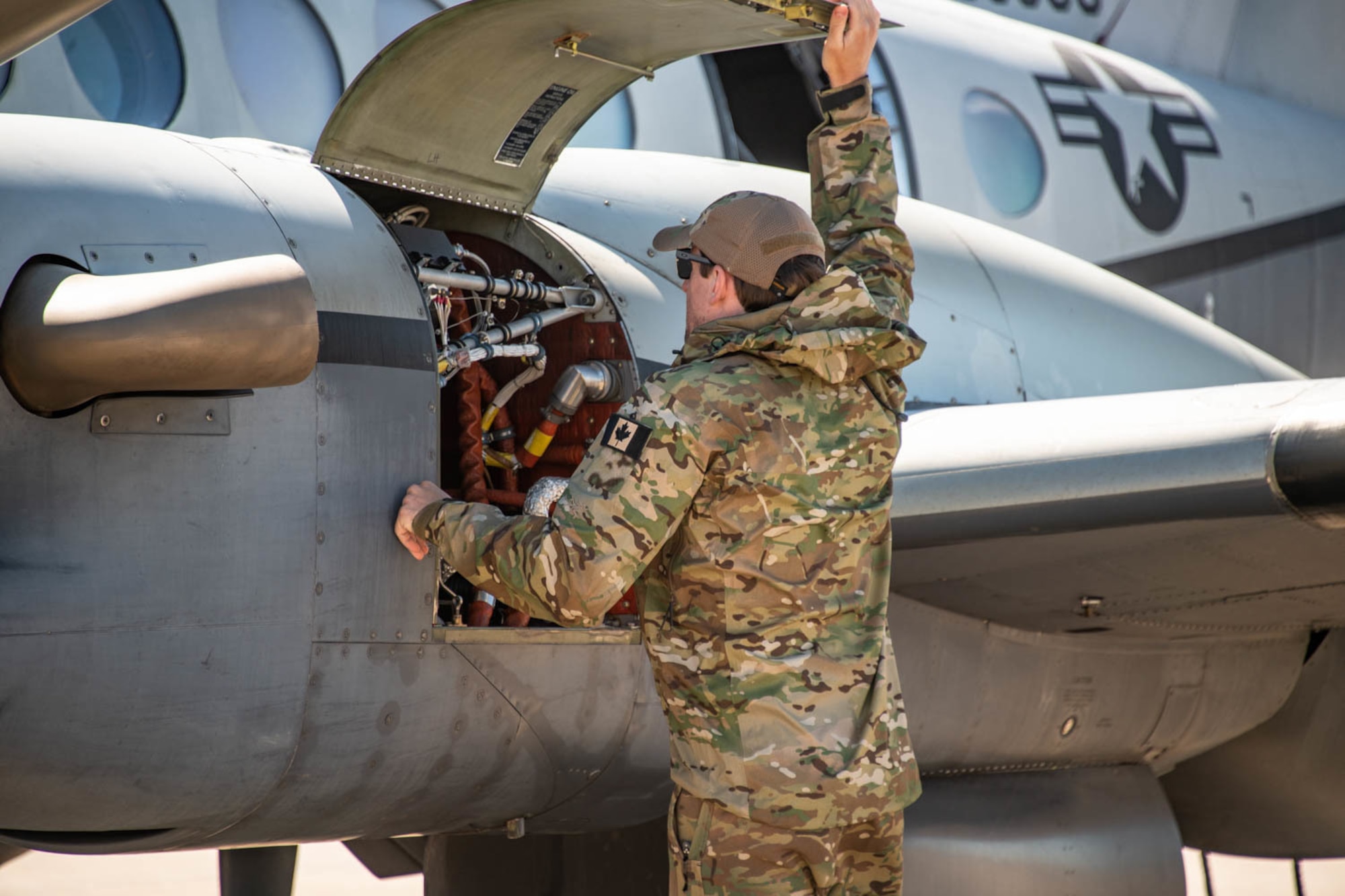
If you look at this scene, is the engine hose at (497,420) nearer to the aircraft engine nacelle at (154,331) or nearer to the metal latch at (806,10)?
the aircraft engine nacelle at (154,331)

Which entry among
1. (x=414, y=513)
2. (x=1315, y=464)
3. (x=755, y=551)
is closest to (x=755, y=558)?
(x=755, y=551)

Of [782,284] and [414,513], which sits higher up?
[782,284]

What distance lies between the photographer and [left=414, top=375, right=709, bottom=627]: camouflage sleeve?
2715 millimetres

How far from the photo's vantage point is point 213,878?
432 inches

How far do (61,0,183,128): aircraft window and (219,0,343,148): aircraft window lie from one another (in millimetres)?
203

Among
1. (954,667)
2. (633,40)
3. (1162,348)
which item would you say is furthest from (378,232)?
(1162,348)

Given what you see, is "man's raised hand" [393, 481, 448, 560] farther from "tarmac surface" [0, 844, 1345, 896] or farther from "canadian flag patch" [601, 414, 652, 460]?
"tarmac surface" [0, 844, 1345, 896]

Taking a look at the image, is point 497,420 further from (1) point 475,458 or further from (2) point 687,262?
(2) point 687,262

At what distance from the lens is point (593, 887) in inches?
181

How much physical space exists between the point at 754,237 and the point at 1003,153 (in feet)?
14.6

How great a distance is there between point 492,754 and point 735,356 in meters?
1.17

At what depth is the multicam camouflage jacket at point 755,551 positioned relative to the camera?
108 inches

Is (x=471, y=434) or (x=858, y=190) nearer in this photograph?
(x=858, y=190)

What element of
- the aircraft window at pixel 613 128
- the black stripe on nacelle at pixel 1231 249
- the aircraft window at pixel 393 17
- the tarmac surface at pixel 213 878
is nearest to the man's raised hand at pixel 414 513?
the aircraft window at pixel 393 17
